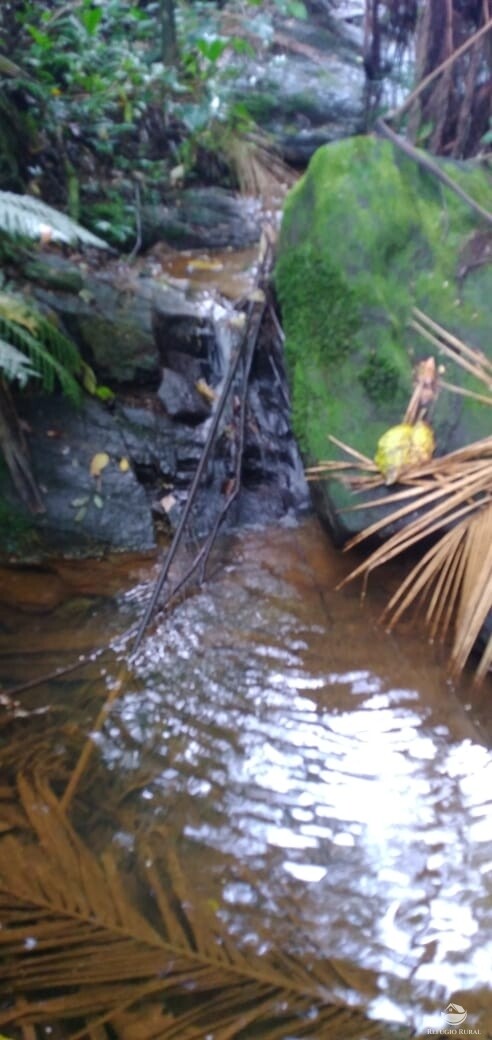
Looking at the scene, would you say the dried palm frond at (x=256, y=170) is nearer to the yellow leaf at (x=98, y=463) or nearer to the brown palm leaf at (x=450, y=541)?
the yellow leaf at (x=98, y=463)

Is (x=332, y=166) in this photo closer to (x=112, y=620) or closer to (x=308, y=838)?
(x=112, y=620)

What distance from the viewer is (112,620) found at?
8.82 ft

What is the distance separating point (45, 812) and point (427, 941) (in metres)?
0.93

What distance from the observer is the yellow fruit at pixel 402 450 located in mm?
2742

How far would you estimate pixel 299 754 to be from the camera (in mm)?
2199

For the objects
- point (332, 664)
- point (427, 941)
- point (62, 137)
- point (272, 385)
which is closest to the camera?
point (427, 941)

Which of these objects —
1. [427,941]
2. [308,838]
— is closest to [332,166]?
[308,838]

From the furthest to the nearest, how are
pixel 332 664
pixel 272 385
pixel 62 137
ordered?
pixel 62 137
pixel 272 385
pixel 332 664

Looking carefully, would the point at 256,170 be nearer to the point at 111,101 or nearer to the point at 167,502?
the point at 111,101

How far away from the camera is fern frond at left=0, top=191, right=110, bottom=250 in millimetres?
2453
